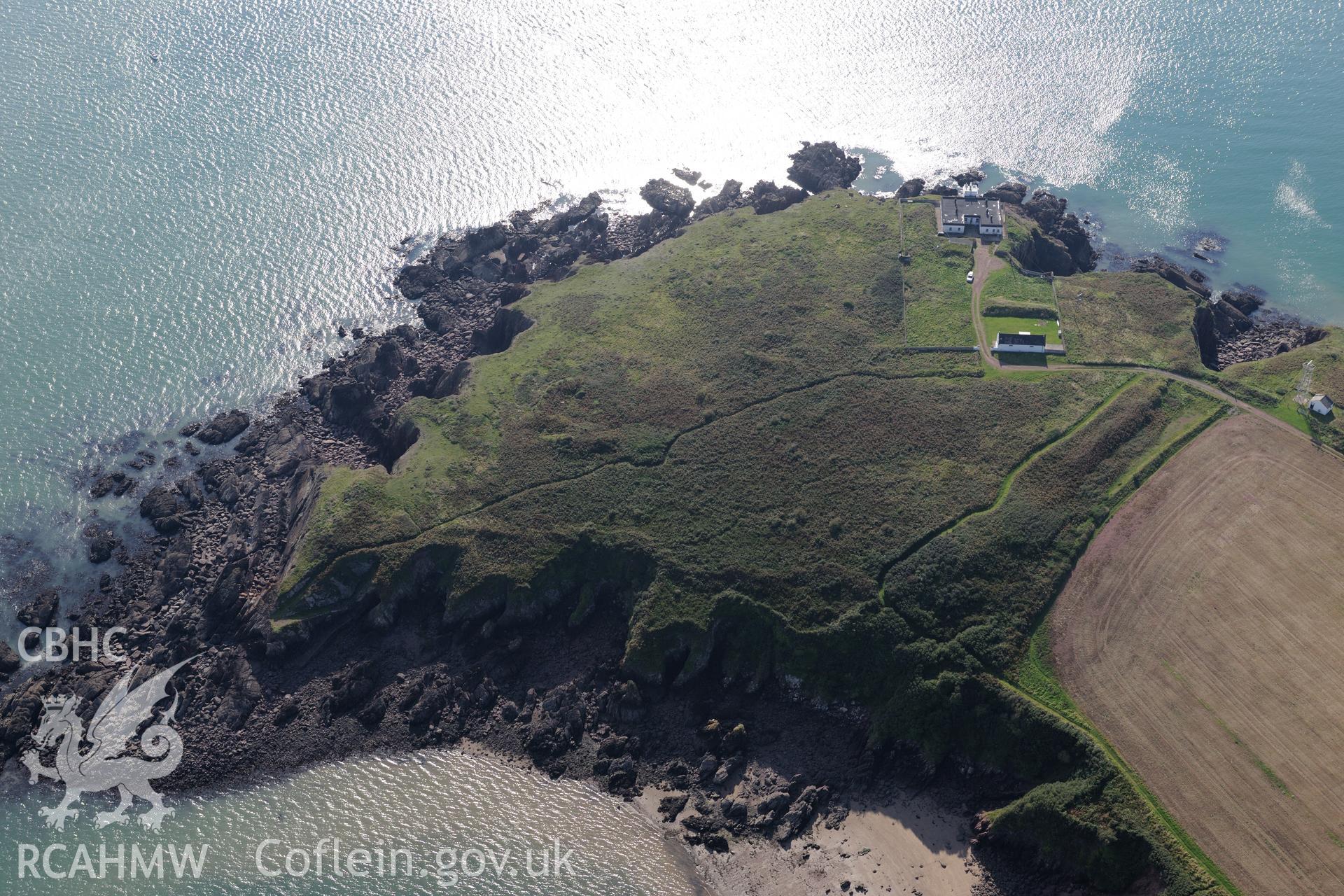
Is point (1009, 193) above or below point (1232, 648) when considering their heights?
above

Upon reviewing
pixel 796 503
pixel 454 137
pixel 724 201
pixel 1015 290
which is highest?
pixel 454 137

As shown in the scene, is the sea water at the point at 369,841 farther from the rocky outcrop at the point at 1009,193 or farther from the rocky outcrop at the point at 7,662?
the rocky outcrop at the point at 1009,193

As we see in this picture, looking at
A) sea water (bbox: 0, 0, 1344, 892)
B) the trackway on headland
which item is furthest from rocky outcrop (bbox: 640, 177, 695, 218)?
the trackway on headland

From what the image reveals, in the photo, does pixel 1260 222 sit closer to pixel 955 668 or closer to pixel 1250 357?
pixel 1250 357

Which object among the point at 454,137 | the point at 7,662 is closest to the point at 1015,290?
the point at 454,137

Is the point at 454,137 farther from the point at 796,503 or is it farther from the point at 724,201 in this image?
the point at 796,503

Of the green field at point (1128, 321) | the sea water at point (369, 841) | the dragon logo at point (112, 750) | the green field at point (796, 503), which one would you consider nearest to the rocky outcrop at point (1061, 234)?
the green field at point (1128, 321)
